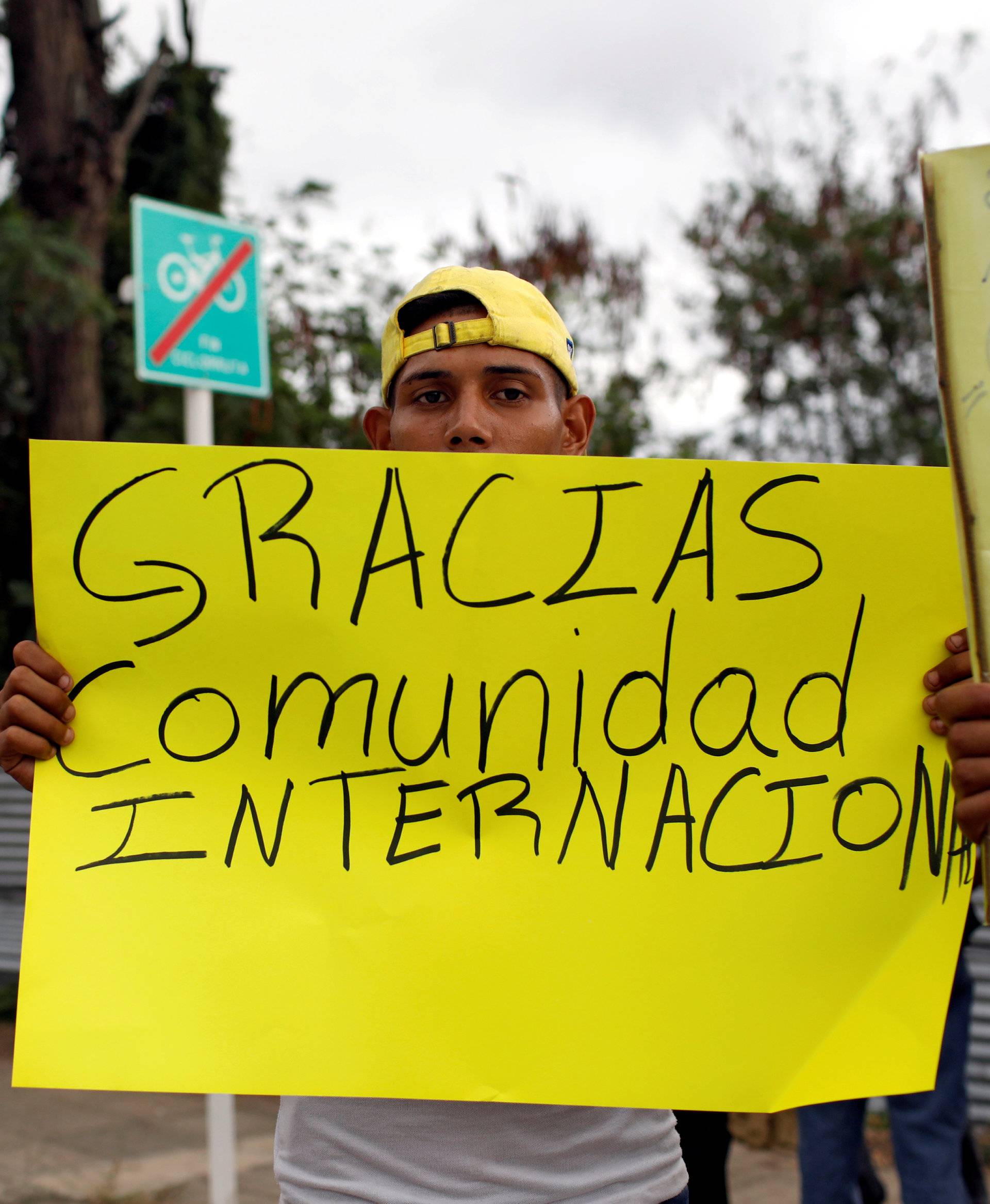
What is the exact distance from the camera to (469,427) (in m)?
1.63

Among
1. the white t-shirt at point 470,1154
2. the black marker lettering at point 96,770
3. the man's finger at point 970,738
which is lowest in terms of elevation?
the white t-shirt at point 470,1154

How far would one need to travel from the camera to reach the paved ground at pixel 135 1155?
3.61 meters

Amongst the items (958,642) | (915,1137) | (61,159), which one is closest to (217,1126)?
(915,1137)

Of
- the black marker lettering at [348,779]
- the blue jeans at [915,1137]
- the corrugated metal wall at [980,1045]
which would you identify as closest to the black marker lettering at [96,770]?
the black marker lettering at [348,779]

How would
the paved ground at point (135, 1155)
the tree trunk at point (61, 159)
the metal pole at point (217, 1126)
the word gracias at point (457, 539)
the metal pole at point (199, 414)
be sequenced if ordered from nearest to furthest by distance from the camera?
1. the word gracias at point (457, 539)
2. the metal pole at point (217, 1126)
3. the metal pole at point (199, 414)
4. the paved ground at point (135, 1155)
5. the tree trunk at point (61, 159)

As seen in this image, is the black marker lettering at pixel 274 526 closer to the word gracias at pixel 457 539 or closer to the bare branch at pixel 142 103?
the word gracias at pixel 457 539

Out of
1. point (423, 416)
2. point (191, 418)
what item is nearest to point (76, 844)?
point (423, 416)

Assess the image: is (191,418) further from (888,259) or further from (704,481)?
(888,259)

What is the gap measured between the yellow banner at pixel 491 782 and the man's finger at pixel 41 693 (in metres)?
0.03

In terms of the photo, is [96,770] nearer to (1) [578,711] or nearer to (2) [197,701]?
(2) [197,701]

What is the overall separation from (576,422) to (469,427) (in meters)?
0.28

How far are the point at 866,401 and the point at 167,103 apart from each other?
25.2ft

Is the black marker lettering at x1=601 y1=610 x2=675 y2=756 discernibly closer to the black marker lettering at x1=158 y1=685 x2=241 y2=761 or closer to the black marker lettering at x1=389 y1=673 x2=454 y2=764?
the black marker lettering at x1=389 y1=673 x2=454 y2=764

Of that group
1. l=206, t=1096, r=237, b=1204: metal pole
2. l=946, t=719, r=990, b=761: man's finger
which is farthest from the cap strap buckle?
l=206, t=1096, r=237, b=1204: metal pole
